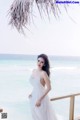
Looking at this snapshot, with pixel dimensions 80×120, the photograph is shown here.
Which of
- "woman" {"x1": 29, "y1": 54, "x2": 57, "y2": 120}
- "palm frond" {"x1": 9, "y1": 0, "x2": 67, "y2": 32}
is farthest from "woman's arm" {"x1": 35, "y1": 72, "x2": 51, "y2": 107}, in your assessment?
"palm frond" {"x1": 9, "y1": 0, "x2": 67, "y2": 32}

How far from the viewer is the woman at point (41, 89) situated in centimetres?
325

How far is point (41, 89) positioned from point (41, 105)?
7.3 inches

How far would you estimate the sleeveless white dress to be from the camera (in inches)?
129

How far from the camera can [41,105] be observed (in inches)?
131

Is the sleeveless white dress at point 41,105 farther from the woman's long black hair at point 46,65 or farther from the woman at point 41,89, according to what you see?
the woman's long black hair at point 46,65

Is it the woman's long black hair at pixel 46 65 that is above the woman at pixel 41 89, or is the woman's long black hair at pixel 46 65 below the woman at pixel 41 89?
above

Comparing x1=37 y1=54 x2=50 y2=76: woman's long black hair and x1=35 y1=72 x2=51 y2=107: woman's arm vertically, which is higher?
x1=37 y1=54 x2=50 y2=76: woman's long black hair

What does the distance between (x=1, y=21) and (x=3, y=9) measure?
21 centimetres

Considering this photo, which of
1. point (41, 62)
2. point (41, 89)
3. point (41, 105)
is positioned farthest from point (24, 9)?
point (41, 105)

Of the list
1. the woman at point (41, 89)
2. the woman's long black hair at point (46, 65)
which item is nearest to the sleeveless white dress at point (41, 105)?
the woman at point (41, 89)

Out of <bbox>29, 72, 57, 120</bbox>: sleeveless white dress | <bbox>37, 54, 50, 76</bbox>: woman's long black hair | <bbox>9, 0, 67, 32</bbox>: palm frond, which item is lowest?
<bbox>29, 72, 57, 120</bbox>: sleeveless white dress

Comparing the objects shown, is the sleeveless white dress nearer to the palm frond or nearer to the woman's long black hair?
the woman's long black hair

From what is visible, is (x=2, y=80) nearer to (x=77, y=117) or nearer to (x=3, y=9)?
(x=3, y=9)

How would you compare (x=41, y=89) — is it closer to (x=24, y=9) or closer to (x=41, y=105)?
(x=41, y=105)
